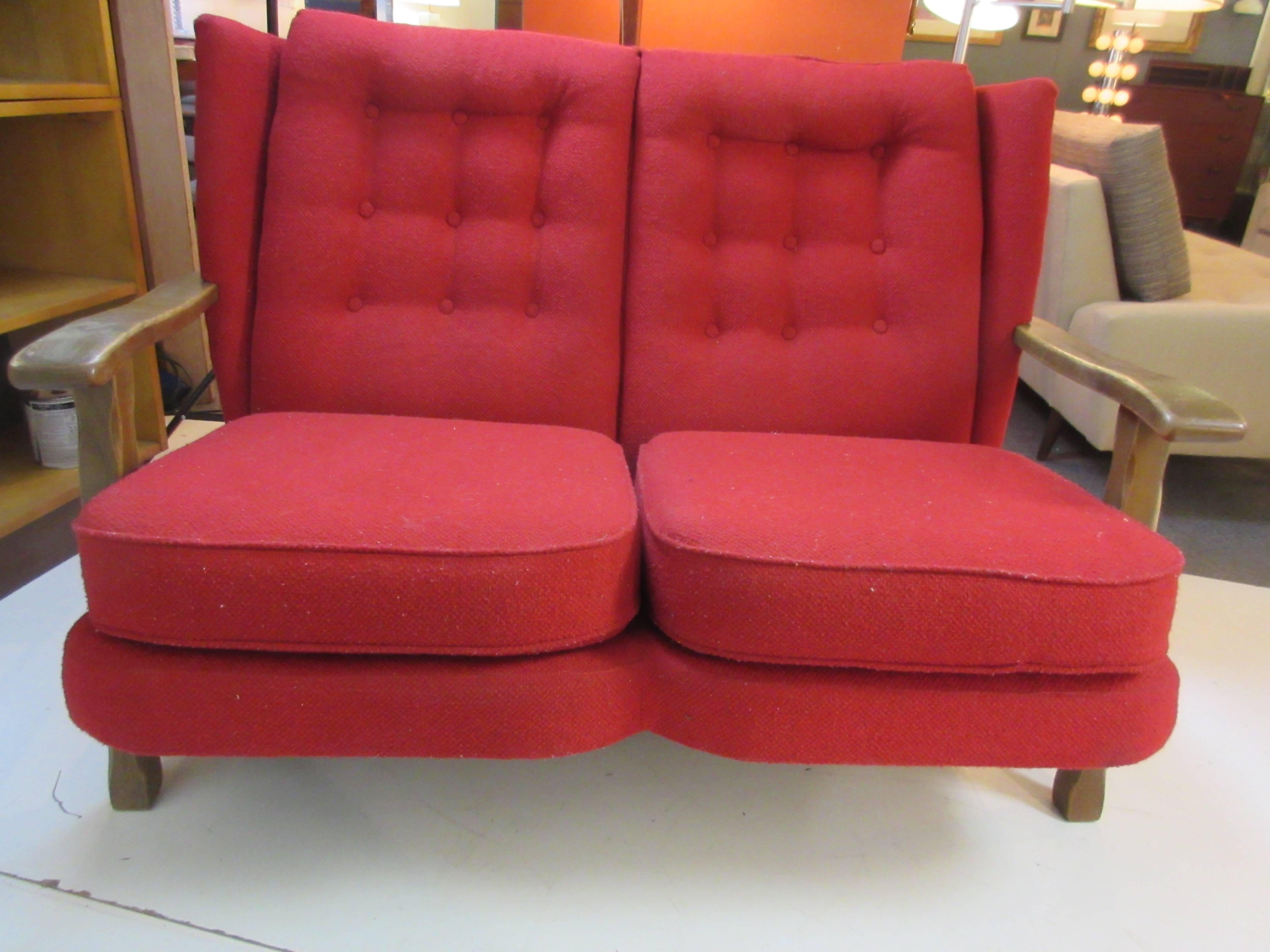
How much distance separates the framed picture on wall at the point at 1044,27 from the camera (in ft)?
16.6

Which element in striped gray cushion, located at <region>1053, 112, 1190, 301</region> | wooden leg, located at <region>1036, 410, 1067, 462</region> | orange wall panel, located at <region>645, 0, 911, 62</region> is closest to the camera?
orange wall panel, located at <region>645, 0, 911, 62</region>

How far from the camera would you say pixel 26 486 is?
1663 mm

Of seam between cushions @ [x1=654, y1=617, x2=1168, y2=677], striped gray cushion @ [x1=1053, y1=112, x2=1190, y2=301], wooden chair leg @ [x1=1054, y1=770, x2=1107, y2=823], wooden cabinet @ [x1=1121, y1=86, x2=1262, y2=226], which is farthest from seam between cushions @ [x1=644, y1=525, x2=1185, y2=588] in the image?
wooden cabinet @ [x1=1121, y1=86, x2=1262, y2=226]

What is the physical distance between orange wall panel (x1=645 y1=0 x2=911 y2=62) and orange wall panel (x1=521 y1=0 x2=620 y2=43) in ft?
0.16

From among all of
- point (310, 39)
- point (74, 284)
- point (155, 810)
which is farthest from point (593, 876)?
point (74, 284)

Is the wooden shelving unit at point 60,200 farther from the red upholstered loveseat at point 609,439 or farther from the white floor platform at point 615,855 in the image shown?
the white floor platform at point 615,855

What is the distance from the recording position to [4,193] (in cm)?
181

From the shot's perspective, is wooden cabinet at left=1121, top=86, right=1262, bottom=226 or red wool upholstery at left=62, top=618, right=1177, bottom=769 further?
wooden cabinet at left=1121, top=86, right=1262, bottom=226

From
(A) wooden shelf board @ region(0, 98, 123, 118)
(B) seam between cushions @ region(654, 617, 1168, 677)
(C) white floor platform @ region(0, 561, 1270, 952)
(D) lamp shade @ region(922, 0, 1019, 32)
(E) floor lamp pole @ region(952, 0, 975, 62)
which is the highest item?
(D) lamp shade @ region(922, 0, 1019, 32)

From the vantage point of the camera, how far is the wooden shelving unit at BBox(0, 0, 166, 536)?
162cm

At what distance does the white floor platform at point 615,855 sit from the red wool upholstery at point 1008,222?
2.00 ft

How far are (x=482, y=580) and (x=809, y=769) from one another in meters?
0.61

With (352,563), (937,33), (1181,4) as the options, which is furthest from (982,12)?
(937,33)

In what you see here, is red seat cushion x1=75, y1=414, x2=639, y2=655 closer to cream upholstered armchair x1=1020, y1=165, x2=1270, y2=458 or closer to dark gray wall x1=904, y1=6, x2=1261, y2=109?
cream upholstered armchair x1=1020, y1=165, x2=1270, y2=458
